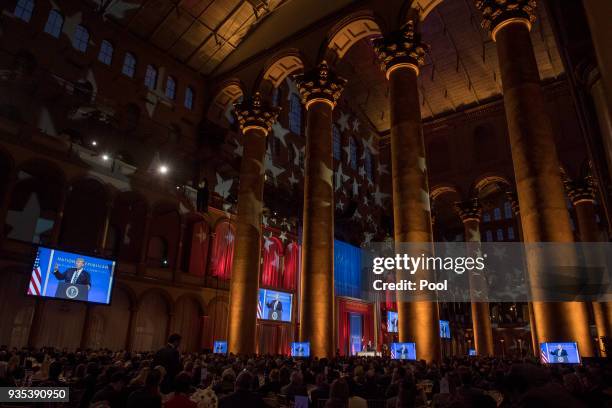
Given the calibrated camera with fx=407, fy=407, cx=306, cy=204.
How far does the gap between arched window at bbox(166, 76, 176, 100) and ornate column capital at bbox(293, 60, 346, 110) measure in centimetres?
859

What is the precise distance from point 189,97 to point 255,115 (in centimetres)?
677

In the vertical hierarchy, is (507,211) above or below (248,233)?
above

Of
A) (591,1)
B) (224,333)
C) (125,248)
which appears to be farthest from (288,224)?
(591,1)

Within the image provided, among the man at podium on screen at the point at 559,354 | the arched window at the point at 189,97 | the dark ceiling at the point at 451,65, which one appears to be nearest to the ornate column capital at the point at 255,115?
the arched window at the point at 189,97

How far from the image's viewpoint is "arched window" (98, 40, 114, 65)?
18438mm

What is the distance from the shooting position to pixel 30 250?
1407 centimetres

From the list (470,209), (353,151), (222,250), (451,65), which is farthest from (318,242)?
(353,151)

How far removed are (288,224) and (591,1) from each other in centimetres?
2173

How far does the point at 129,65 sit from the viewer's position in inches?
771

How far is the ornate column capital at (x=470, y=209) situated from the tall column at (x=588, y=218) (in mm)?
4480

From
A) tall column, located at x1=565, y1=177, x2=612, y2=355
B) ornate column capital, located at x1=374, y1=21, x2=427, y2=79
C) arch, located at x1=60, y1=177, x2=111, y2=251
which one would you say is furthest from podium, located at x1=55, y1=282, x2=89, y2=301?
tall column, located at x1=565, y1=177, x2=612, y2=355

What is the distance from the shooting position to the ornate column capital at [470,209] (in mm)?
23125

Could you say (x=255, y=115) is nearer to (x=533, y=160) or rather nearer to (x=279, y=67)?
(x=279, y=67)

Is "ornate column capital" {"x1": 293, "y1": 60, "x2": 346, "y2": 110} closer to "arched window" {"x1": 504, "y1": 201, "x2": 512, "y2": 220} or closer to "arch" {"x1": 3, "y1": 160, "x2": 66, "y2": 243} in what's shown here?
"arch" {"x1": 3, "y1": 160, "x2": 66, "y2": 243}
